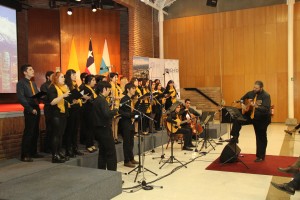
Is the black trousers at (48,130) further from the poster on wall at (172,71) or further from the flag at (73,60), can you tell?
the poster on wall at (172,71)

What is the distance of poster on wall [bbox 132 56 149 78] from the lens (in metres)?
12.1

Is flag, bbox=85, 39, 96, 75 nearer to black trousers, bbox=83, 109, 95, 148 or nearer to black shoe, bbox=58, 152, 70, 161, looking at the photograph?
black trousers, bbox=83, 109, 95, 148

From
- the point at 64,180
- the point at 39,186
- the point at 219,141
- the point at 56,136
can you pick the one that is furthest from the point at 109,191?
the point at 219,141

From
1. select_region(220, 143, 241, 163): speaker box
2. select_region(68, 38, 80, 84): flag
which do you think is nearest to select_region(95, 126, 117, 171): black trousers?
select_region(220, 143, 241, 163): speaker box

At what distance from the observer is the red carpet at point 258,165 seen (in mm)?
5801

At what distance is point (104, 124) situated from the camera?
4773 millimetres

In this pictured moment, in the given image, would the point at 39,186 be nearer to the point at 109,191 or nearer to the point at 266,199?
the point at 109,191

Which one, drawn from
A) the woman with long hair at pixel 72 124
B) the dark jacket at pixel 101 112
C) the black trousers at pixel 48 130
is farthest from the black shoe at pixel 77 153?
the dark jacket at pixel 101 112

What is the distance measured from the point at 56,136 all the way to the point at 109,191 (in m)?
1.33

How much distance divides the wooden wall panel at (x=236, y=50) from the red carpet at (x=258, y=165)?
278 inches

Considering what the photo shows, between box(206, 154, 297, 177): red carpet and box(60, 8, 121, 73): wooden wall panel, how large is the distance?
8.10m

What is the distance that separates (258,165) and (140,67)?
23.5ft

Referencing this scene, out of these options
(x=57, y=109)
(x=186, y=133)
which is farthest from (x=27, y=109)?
(x=186, y=133)

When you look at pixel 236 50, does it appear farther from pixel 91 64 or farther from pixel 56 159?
pixel 56 159
